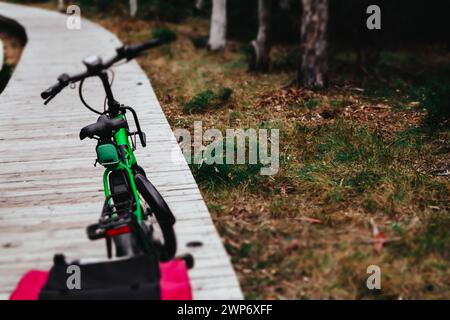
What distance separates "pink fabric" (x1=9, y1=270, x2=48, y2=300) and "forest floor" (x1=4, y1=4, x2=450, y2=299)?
63.4 inches

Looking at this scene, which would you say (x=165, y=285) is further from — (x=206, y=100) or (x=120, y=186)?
(x=206, y=100)

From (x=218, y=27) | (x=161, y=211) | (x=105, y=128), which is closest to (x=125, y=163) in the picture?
(x=105, y=128)

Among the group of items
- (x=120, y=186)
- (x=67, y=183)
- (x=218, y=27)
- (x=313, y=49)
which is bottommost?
(x=67, y=183)

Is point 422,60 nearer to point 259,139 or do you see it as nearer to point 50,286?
point 259,139

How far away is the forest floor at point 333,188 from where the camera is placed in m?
4.30

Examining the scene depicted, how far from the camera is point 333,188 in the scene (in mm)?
5867

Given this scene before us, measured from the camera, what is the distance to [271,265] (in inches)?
176

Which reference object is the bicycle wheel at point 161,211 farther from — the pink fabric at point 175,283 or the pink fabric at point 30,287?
the pink fabric at point 30,287

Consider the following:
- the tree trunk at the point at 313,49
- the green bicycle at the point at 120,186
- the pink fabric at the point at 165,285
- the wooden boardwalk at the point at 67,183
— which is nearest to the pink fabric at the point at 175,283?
the pink fabric at the point at 165,285

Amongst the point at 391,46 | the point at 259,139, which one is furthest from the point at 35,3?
the point at 259,139

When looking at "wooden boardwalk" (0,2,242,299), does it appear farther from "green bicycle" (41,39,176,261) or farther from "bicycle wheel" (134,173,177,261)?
"green bicycle" (41,39,176,261)

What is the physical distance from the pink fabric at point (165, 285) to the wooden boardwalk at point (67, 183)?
0.63m

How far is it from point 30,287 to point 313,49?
848cm

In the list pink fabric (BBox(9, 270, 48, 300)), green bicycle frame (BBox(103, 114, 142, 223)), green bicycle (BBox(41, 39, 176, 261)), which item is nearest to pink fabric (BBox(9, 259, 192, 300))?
pink fabric (BBox(9, 270, 48, 300))
